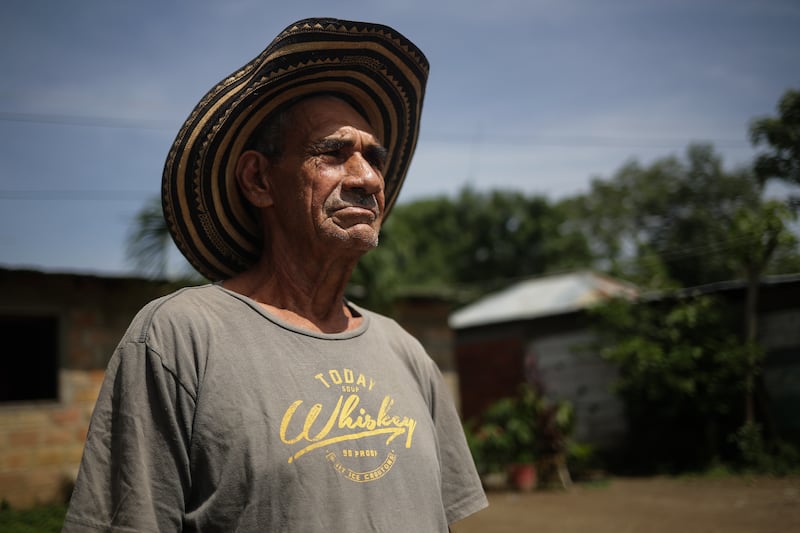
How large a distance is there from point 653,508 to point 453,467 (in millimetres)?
7643

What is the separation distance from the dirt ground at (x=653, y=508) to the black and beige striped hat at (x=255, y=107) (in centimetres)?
642

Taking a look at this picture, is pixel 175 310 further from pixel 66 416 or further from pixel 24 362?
pixel 24 362

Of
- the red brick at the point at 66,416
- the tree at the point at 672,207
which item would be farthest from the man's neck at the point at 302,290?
the tree at the point at 672,207

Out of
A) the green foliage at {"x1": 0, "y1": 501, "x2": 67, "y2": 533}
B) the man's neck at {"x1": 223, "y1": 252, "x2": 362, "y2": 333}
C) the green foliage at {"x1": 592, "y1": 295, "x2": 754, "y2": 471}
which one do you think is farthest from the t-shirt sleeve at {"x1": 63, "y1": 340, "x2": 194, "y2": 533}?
the green foliage at {"x1": 592, "y1": 295, "x2": 754, "y2": 471}

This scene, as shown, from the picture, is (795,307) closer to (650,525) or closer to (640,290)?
(640,290)

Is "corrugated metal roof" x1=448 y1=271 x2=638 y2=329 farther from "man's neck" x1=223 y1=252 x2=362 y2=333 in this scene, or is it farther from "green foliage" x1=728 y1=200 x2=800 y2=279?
"man's neck" x1=223 y1=252 x2=362 y2=333

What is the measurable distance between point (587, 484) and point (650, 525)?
3903 mm

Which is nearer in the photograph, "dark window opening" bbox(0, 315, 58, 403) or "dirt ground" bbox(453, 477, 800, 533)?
"dirt ground" bbox(453, 477, 800, 533)

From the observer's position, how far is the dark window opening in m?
11.5

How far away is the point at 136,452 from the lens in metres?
1.42

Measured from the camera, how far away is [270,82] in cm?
181

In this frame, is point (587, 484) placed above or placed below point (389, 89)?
below

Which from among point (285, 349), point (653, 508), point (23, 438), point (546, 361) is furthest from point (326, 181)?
point (546, 361)

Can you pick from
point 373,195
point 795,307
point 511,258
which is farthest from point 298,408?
point 511,258
